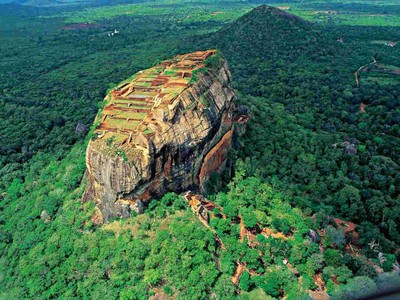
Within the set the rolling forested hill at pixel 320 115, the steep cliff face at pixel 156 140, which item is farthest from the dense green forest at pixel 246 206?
the steep cliff face at pixel 156 140

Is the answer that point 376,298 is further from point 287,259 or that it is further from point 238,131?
point 238,131

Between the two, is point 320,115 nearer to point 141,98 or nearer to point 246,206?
point 246,206

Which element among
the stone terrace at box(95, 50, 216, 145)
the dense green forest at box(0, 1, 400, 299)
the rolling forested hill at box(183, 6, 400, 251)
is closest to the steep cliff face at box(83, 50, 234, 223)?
the stone terrace at box(95, 50, 216, 145)

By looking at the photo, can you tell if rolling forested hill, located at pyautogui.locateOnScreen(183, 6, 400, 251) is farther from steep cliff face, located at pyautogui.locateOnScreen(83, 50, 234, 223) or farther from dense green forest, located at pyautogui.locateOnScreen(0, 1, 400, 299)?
steep cliff face, located at pyautogui.locateOnScreen(83, 50, 234, 223)

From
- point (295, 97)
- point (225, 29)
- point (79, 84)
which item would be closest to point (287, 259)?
point (295, 97)

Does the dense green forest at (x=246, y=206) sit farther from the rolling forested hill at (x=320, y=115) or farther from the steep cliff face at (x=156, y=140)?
the steep cliff face at (x=156, y=140)

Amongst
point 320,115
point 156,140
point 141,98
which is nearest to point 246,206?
point 156,140

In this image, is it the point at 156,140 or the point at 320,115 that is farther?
the point at 320,115

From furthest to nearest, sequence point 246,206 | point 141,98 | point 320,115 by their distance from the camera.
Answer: point 320,115
point 141,98
point 246,206
